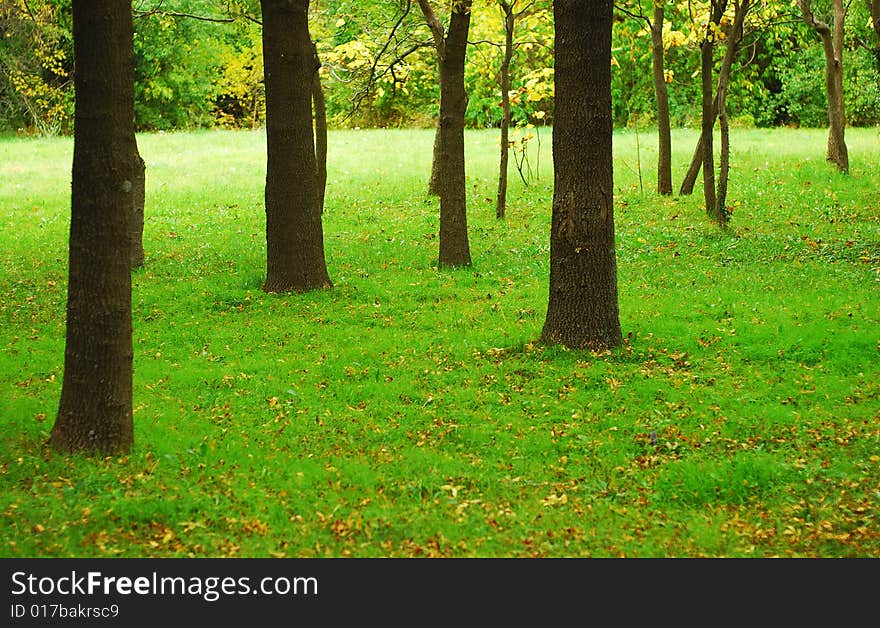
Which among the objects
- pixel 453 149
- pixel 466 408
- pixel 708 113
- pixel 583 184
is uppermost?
pixel 708 113

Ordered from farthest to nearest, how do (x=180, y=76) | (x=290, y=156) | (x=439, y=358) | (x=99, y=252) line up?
(x=180, y=76)
(x=290, y=156)
(x=439, y=358)
(x=99, y=252)

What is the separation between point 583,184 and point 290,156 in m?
4.78

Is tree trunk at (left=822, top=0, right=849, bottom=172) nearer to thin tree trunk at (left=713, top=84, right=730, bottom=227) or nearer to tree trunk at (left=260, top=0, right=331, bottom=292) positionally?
thin tree trunk at (left=713, top=84, right=730, bottom=227)

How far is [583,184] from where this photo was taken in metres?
9.55

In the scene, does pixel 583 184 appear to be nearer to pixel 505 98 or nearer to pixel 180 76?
pixel 505 98

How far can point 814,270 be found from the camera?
1321cm

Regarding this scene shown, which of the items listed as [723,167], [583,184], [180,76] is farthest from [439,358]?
[180,76]

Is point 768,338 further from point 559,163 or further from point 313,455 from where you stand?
point 313,455

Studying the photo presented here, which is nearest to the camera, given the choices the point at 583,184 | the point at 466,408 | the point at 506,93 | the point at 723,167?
the point at 466,408

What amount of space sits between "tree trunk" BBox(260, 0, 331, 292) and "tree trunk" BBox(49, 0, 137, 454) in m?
5.66

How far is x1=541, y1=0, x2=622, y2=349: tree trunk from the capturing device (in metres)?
9.41

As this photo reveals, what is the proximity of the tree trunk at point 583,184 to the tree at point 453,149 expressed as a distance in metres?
Result: 4.40

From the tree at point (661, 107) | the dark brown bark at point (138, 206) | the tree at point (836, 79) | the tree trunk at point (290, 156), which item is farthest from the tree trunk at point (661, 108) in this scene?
the dark brown bark at point (138, 206)
